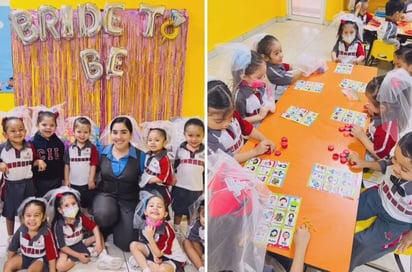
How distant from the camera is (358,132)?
1411mm

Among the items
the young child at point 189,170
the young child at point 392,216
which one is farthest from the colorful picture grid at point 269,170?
the young child at point 392,216

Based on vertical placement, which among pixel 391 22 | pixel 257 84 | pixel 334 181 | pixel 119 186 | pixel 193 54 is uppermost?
pixel 391 22

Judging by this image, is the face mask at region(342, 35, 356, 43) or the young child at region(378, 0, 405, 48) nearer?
the face mask at region(342, 35, 356, 43)

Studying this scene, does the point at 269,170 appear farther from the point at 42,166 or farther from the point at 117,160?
the point at 42,166

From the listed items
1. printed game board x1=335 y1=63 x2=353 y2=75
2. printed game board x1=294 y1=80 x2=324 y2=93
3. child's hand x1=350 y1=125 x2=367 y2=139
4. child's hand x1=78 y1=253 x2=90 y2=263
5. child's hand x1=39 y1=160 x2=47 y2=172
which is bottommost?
child's hand x1=78 y1=253 x2=90 y2=263

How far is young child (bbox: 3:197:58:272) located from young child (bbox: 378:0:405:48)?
2.00 metres

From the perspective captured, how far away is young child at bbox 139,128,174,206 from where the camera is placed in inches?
55.2

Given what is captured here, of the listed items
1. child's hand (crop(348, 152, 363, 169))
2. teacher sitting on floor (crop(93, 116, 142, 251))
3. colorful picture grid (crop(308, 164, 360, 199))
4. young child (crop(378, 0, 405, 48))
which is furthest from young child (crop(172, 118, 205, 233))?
young child (crop(378, 0, 405, 48))

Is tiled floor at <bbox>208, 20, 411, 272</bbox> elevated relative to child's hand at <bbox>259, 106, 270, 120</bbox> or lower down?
elevated

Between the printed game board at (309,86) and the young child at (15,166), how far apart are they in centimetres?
104

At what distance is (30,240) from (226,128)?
2.32ft

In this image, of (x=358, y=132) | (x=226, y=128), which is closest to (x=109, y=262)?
(x=226, y=128)

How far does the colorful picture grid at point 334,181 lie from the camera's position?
1169mm

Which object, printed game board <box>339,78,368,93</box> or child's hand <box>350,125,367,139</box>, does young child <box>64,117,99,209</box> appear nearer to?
child's hand <box>350,125,367,139</box>
